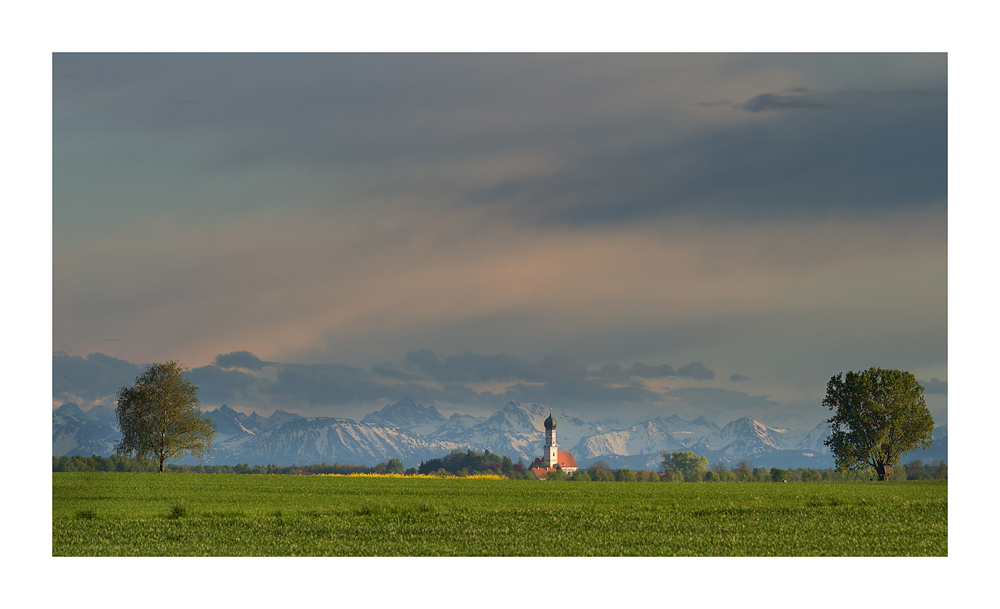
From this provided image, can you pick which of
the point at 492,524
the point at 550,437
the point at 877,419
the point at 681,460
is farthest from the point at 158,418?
the point at 550,437

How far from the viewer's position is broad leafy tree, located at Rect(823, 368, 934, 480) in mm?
41500

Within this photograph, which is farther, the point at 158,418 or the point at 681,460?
the point at 681,460

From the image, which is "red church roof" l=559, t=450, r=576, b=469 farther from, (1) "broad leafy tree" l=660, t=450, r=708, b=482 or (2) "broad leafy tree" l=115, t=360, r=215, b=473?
(2) "broad leafy tree" l=115, t=360, r=215, b=473

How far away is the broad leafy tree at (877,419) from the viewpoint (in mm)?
41500

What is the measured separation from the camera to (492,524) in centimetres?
1900

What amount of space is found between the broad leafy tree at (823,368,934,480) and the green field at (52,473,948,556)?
15.2 m

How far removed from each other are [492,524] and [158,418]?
30.4 metres

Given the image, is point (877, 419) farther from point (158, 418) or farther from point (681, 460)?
point (681, 460)

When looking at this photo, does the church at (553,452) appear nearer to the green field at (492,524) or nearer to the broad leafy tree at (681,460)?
the broad leafy tree at (681,460)

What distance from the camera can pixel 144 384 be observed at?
1666 inches

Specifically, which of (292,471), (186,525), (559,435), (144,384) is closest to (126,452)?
(144,384)

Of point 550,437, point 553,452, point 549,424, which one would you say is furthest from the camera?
point 549,424

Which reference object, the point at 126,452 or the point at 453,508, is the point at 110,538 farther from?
the point at 126,452
